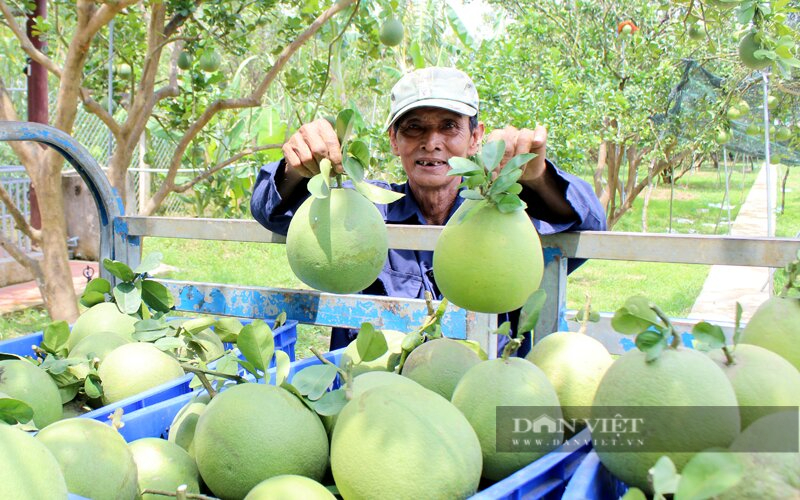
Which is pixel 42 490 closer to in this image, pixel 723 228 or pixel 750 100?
pixel 750 100

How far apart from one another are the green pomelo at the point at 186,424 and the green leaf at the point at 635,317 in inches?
26.8

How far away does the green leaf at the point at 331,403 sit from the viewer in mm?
1031

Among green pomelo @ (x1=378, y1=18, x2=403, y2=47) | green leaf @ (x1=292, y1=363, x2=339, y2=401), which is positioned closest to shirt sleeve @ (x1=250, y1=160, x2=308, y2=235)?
green leaf @ (x1=292, y1=363, x2=339, y2=401)

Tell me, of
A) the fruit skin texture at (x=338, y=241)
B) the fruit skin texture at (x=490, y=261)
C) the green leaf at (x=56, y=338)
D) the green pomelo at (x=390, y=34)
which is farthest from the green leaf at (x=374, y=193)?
the green pomelo at (x=390, y=34)

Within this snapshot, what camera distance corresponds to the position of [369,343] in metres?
1.19

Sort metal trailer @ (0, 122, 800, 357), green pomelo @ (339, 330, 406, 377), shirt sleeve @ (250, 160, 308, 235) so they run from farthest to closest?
1. shirt sleeve @ (250, 160, 308, 235)
2. metal trailer @ (0, 122, 800, 357)
3. green pomelo @ (339, 330, 406, 377)

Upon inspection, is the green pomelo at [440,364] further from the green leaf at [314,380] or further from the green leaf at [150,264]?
the green leaf at [150,264]

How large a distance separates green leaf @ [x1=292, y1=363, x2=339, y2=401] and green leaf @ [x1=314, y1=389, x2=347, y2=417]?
0.4 inches

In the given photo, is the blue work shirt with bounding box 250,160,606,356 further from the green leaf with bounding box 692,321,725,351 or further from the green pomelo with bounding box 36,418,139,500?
the green pomelo with bounding box 36,418,139,500

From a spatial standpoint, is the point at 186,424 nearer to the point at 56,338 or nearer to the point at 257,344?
the point at 257,344

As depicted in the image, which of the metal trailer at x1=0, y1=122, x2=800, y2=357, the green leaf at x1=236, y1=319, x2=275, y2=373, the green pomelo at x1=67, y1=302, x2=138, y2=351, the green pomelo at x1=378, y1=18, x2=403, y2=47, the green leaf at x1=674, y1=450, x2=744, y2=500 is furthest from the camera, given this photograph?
the green pomelo at x1=378, y1=18, x2=403, y2=47

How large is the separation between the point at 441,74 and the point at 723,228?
438 inches

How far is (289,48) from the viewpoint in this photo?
3.72 m

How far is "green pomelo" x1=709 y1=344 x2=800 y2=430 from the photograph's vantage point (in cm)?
87
